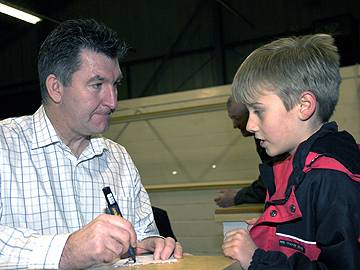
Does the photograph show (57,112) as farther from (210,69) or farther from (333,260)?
(210,69)

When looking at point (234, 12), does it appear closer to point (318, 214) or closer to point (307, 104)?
point (307, 104)

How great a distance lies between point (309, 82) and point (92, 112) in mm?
828

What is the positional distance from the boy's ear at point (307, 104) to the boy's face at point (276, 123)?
0.01m

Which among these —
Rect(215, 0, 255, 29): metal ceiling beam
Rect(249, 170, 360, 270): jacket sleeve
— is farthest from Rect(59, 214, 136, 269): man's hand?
Rect(215, 0, 255, 29): metal ceiling beam

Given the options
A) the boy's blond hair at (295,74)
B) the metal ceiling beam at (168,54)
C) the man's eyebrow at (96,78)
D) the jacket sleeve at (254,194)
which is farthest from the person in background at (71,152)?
the metal ceiling beam at (168,54)

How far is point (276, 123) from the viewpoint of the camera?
1.31 m

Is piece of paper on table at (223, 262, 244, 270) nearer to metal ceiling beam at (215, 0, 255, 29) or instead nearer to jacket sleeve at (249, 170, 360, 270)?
jacket sleeve at (249, 170, 360, 270)

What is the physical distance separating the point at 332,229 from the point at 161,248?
0.46 metres

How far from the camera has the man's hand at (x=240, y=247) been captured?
1.07 metres

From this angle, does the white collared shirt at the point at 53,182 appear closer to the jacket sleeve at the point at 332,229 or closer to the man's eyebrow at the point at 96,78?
the man's eyebrow at the point at 96,78

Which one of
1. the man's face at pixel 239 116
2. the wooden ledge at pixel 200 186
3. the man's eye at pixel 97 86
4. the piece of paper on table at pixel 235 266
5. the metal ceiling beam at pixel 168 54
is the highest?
the metal ceiling beam at pixel 168 54

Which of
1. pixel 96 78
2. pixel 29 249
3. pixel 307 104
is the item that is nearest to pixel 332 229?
pixel 307 104

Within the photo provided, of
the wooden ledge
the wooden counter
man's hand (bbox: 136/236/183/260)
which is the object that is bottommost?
the wooden ledge

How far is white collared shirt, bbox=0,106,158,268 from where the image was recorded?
1465 millimetres
